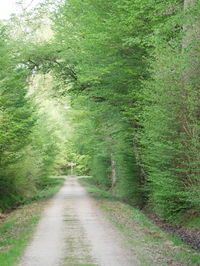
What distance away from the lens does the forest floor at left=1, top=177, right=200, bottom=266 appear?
9.06m

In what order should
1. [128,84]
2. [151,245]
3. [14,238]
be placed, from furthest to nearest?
[128,84] → [14,238] → [151,245]

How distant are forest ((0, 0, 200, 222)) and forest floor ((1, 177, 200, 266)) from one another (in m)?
1.80

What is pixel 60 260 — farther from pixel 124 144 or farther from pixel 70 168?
pixel 70 168

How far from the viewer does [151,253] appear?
385 inches

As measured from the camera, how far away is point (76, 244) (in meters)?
10.9

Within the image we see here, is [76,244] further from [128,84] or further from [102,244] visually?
[128,84]

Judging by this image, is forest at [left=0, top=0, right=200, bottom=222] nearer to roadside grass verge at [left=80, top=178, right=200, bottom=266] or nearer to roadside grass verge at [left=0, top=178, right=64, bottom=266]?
roadside grass verge at [left=80, top=178, right=200, bottom=266]

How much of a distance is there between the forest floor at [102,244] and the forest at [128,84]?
180cm

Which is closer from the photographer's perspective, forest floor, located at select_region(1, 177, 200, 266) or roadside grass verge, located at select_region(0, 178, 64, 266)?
forest floor, located at select_region(1, 177, 200, 266)

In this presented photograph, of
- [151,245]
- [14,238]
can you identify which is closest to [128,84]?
[14,238]

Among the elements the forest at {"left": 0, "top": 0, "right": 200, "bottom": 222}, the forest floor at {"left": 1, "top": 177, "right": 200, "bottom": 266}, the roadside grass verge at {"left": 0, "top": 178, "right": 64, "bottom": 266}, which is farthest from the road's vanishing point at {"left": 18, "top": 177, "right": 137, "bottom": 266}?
the forest at {"left": 0, "top": 0, "right": 200, "bottom": 222}

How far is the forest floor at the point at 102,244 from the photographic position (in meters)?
9.06

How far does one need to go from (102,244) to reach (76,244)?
0.70 metres

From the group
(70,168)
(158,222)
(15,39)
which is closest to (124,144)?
(158,222)
